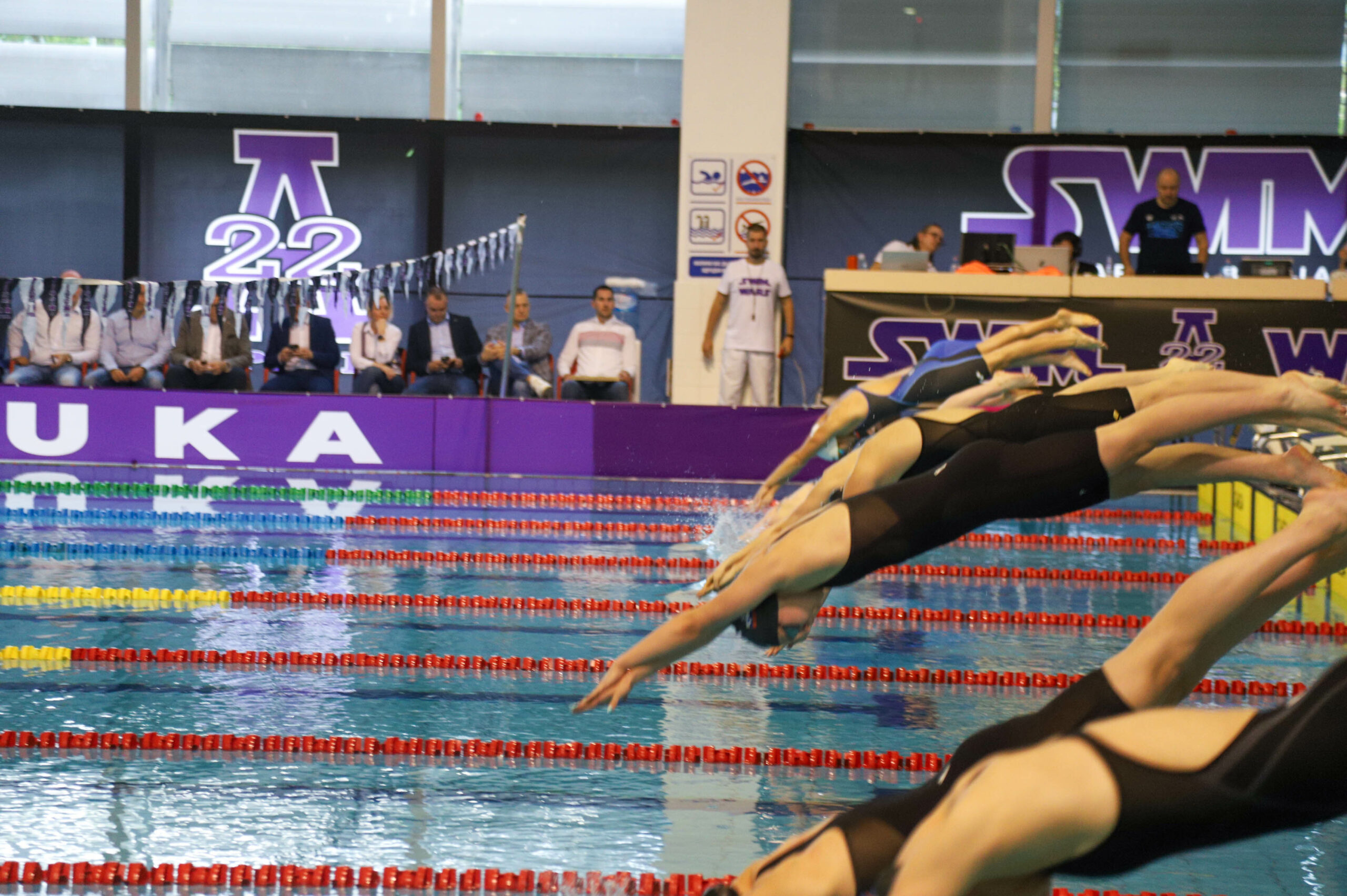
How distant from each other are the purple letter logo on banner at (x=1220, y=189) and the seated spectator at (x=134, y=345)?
7458 mm

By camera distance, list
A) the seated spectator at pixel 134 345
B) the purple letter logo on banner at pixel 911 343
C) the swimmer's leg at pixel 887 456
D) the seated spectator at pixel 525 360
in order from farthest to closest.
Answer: the seated spectator at pixel 525 360
the seated spectator at pixel 134 345
the purple letter logo on banner at pixel 911 343
the swimmer's leg at pixel 887 456

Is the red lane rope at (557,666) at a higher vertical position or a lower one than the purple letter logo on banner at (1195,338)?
lower

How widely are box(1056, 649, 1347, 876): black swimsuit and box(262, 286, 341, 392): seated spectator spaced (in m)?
9.27

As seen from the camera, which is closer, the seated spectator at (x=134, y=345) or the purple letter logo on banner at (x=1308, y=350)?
the purple letter logo on banner at (x=1308, y=350)

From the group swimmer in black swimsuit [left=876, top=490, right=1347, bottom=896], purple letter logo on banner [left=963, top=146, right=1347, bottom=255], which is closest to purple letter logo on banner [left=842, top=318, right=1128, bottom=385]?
purple letter logo on banner [left=963, top=146, right=1347, bottom=255]

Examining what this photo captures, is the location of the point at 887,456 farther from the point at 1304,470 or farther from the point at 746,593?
the point at 746,593

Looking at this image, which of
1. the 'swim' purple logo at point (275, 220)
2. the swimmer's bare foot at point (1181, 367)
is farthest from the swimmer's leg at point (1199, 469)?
the 'swim' purple logo at point (275, 220)

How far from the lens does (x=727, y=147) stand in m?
12.2

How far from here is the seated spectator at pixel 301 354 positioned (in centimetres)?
1030

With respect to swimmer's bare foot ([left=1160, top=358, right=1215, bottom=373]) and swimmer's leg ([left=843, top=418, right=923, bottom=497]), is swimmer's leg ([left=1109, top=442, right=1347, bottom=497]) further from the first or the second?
swimmer's leg ([left=843, top=418, right=923, bottom=497])

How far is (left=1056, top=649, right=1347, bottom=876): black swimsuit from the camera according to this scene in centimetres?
145

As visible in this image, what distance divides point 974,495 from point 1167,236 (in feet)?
25.0

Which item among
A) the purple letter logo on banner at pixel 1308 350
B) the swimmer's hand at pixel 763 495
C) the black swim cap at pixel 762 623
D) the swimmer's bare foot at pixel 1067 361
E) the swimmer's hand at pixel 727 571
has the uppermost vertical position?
the purple letter logo on banner at pixel 1308 350

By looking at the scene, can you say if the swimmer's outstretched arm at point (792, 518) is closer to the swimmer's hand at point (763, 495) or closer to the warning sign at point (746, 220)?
the swimmer's hand at point (763, 495)
